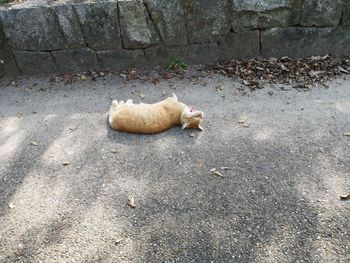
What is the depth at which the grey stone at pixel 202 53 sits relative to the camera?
4.89m

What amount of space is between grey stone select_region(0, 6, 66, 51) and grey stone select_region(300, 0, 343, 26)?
344cm

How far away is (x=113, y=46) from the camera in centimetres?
483

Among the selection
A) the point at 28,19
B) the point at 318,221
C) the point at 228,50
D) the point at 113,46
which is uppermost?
the point at 28,19

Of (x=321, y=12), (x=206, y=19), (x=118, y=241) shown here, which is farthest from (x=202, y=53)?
(x=118, y=241)

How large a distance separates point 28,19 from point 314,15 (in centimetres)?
396

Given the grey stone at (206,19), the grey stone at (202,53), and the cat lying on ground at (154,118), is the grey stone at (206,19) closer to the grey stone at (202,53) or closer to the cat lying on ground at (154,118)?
the grey stone at (202,53)

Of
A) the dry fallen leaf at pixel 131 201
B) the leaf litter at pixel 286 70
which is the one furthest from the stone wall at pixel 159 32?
the dry fallen leaf at pixel 131 201

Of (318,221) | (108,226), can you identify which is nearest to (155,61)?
(108,226)

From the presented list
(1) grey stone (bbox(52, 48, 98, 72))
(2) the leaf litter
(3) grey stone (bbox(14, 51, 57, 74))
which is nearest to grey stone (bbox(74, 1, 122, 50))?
(1) grey stone (bbox(52, 48, 98, 72))

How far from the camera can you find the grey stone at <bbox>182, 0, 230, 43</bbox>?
15.1ft

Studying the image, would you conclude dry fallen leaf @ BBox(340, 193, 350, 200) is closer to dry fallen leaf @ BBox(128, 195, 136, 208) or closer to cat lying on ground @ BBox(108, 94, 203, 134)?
cat lying on ground @ BBox(108, 94, 203, 134)

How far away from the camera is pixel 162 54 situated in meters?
4.94

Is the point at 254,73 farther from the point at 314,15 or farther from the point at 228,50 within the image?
the point at 314,15

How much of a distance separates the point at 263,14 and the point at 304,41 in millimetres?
Result: 739
